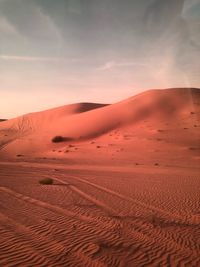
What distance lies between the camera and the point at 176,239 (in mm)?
7430

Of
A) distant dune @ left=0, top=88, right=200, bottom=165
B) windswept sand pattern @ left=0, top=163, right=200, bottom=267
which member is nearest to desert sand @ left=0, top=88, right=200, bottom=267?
windswept sand pattern @ left=0, top=163, right=200, bottom=267

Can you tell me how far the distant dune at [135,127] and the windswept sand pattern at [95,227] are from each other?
17368 mm

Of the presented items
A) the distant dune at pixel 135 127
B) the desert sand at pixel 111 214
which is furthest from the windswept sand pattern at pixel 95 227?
the distant dune at pixel 135 127

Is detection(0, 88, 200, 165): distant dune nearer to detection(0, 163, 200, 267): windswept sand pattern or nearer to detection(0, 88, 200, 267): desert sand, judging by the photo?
detection(0, 88, 200, 267): desert sand

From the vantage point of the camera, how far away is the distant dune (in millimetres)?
33156

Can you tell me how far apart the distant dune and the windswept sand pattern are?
17368mm

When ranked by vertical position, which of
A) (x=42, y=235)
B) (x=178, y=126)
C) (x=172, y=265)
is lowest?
(x=172, y=265)

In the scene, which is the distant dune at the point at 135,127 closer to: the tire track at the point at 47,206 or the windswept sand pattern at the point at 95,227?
the windswept sand pattern at the point at 95,227

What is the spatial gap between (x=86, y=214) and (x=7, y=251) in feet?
11.2

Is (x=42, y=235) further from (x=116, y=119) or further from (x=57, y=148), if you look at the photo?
(x=116, y=119)

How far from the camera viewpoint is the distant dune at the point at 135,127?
1305 inches

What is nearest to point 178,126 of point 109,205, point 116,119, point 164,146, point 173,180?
point 164,146

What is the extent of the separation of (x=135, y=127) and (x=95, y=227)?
103ft

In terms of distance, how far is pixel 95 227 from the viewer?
8188 millimetres
